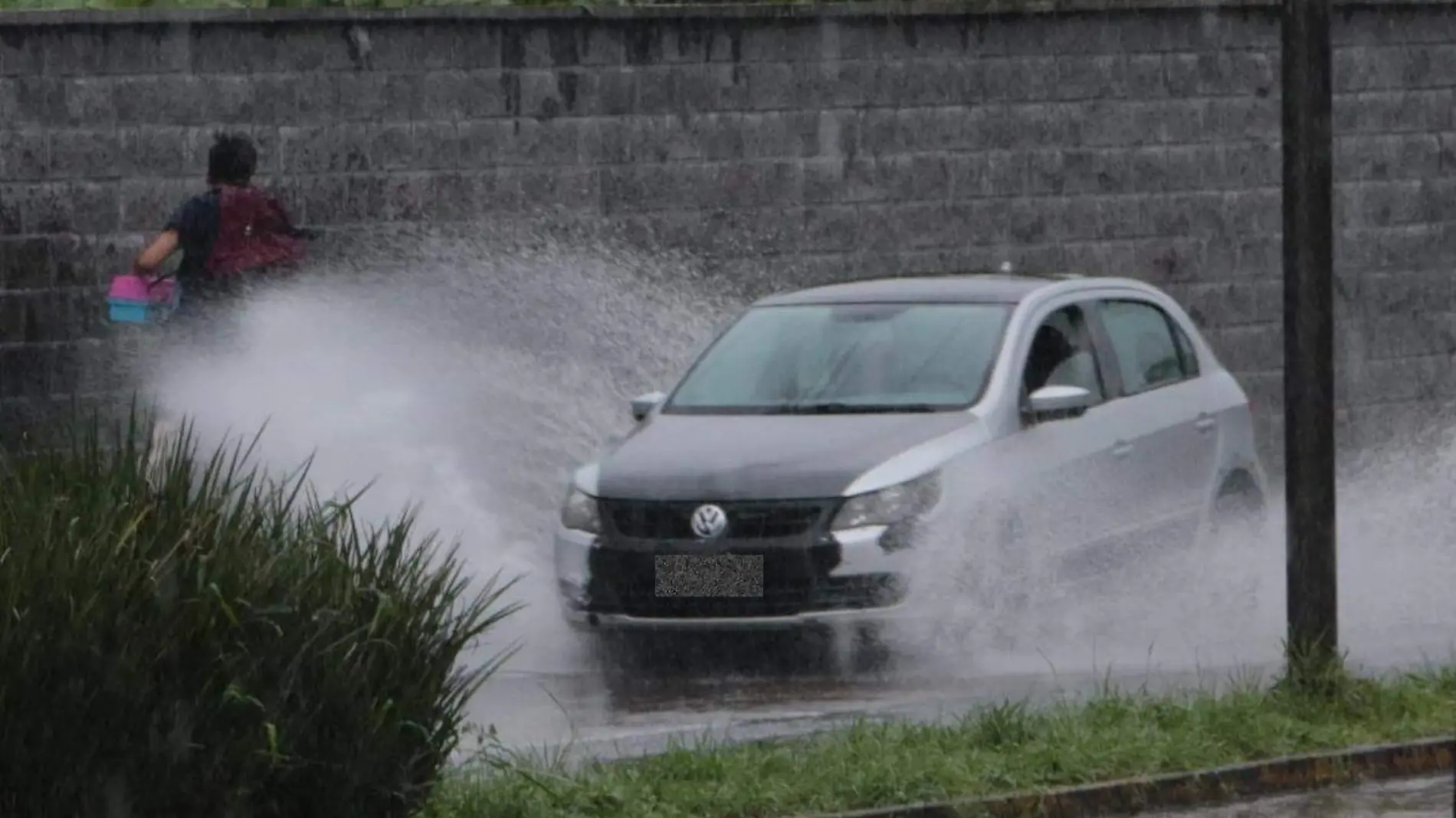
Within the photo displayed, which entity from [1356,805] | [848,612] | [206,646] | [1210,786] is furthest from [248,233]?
[206,646]

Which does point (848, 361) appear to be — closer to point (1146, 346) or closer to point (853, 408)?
point (853, 408)

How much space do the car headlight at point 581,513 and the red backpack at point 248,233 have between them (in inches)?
97.6

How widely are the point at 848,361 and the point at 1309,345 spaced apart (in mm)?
3074

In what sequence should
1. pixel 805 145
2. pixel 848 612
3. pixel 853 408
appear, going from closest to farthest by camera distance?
pixel 848 612 → pixel 853 408 → pixel 805 145

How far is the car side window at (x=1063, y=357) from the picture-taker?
1332cm

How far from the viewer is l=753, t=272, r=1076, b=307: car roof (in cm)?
1363

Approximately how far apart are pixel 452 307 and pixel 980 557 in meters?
4.25

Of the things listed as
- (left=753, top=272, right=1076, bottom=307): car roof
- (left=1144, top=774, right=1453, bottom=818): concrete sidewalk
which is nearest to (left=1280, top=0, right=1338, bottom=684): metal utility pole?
(left=1144, top=774, right=1453, bottom=818): concrete sidewalk

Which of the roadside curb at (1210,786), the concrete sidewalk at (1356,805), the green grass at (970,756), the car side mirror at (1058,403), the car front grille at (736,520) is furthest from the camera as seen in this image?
the car side mirror at (1058,403)

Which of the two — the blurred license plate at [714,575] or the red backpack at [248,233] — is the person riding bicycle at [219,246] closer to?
the red backpack at [248,233]

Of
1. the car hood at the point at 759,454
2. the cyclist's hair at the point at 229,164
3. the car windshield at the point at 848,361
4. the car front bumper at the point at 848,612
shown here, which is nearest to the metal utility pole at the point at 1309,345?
the car front bumper at the point at 848,612

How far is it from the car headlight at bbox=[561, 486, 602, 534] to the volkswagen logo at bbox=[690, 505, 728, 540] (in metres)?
0.46

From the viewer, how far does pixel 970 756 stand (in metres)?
9.44

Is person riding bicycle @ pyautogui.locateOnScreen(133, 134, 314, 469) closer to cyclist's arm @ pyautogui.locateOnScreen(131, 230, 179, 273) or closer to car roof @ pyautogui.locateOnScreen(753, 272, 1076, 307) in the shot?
cyclist's arm @ pyautogui.locateOnScreen(131, 230, 179, 273)
